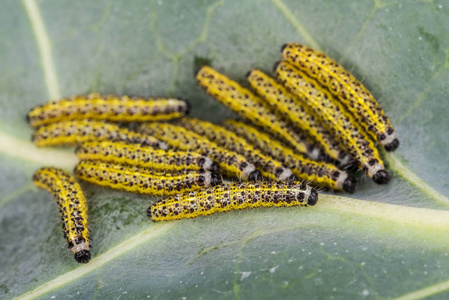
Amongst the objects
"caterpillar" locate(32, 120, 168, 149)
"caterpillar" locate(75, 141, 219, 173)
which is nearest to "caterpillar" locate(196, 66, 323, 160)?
"caterpillar" locate(75, 141, 219, 173)

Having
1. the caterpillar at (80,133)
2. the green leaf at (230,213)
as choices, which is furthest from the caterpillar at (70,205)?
the caterpillar at (80,133)

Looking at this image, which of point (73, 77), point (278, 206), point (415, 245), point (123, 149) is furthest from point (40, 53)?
point (415, 245)

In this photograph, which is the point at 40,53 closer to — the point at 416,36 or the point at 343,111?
the point at 343,111

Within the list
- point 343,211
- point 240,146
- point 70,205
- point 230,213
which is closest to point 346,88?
point 240,146

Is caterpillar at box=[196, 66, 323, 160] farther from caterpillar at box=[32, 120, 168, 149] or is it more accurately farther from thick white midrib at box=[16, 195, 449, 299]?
thick white midrib at box=[16, 195, 449, 299]

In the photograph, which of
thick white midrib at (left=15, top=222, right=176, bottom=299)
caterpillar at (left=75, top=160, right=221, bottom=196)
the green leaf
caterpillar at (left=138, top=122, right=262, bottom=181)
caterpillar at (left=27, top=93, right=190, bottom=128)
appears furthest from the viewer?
caterpillar at (left=27, top=93, right=190, bottom=128)
